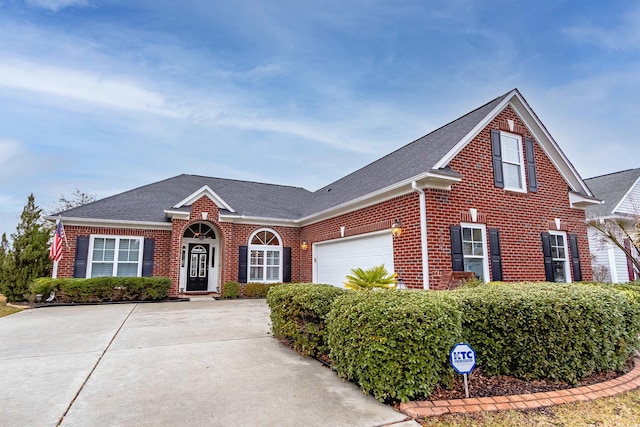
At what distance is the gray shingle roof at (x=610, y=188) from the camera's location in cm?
1521

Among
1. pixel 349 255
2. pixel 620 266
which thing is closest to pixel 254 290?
pixel 349 255

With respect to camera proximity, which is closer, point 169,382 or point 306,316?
point 169,382

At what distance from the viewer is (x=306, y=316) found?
5227 millimetres

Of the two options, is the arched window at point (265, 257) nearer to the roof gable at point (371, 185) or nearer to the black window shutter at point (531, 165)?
the roof gable at point (371, 185)

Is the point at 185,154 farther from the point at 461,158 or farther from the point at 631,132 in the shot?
the point at 631,132

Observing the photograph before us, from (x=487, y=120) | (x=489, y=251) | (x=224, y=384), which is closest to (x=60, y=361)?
(x=224, y=384)

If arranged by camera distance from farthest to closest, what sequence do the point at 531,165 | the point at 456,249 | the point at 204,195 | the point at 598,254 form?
the point at 598,254 → the point at 204,195 → the point at 531,165 → the point at 456,249

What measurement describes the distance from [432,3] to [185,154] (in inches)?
589

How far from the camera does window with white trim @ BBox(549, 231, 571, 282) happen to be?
389 inches

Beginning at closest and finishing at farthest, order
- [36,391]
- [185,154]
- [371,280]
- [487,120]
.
Result: [36,391] → [371,280] → [487,120] → [185,154]

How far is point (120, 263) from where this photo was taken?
526 inches

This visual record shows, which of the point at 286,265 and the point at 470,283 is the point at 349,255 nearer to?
the point at 286,265

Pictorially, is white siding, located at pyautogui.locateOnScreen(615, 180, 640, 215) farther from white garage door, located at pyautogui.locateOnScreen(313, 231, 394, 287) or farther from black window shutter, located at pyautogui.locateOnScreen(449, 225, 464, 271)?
white garage door, located at pyautogui.locateOnScreen(313, 231, 394, 287)

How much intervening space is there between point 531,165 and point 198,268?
13.9 metres
